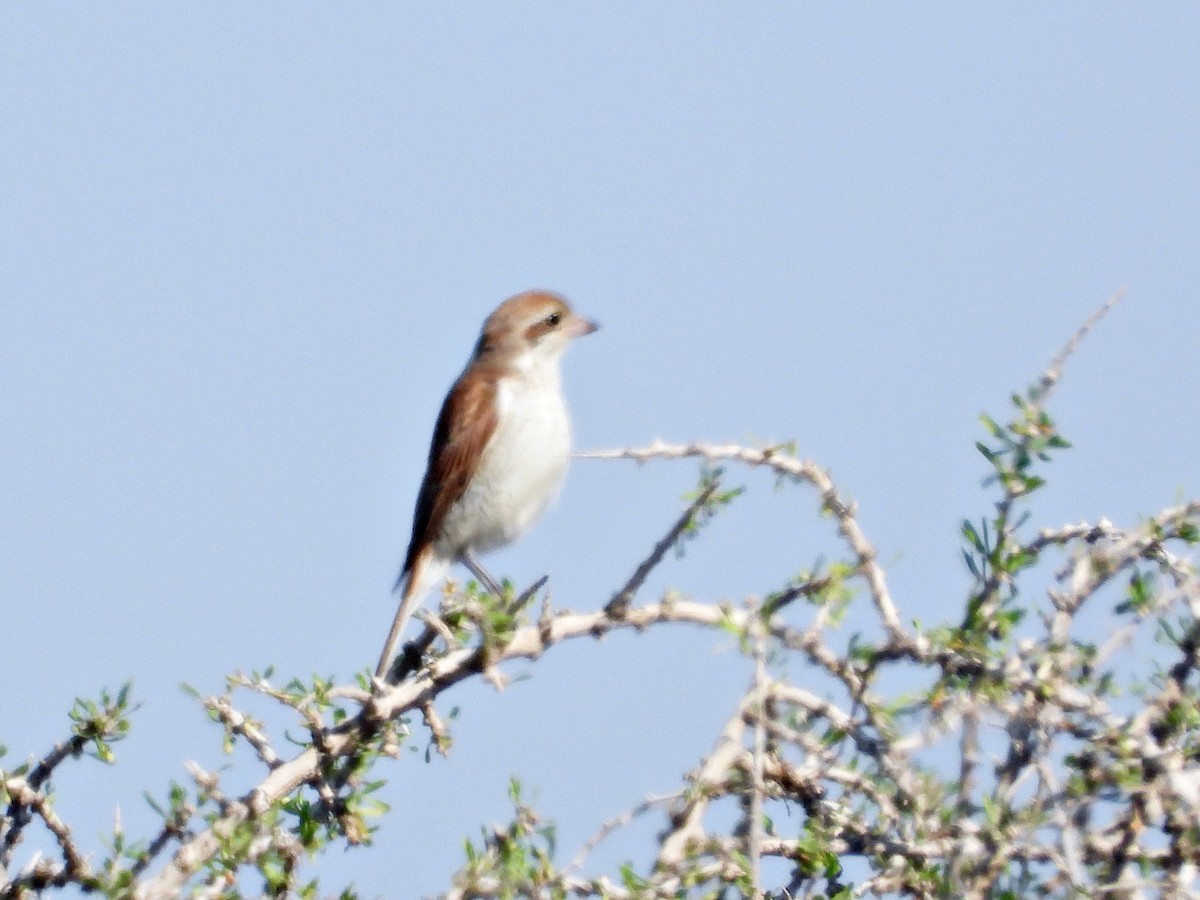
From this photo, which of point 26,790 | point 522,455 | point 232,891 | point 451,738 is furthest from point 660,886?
point 522,455

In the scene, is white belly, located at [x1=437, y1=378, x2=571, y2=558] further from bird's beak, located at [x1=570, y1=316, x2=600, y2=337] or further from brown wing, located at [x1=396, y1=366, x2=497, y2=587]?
bird's beak, located at [x1=570, y1=316, x2=600, y2=337]

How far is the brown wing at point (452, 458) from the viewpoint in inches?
286

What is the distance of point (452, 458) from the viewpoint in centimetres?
730

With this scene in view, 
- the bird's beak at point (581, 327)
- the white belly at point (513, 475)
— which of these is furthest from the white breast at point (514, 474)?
the bird's beak at point (581, 327)

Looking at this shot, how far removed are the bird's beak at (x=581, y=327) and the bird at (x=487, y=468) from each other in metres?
0.29

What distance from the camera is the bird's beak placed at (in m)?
7.79

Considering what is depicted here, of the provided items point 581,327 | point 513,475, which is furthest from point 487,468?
point 581,327

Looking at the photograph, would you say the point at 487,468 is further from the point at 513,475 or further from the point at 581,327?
the point at 581,327

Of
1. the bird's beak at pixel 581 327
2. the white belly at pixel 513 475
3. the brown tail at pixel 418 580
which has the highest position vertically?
the bird's beak at pixel 581 327

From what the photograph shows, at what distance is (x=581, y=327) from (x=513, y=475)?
91 cm

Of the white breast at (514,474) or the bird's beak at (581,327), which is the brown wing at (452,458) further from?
the bird's beak at (581,327)

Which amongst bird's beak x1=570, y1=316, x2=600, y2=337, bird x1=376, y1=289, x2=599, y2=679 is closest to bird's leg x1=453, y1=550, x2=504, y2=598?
bird x1=376, y1=289, x2=599, y2=679

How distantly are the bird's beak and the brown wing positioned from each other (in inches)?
20.7

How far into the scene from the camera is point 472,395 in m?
7.41
